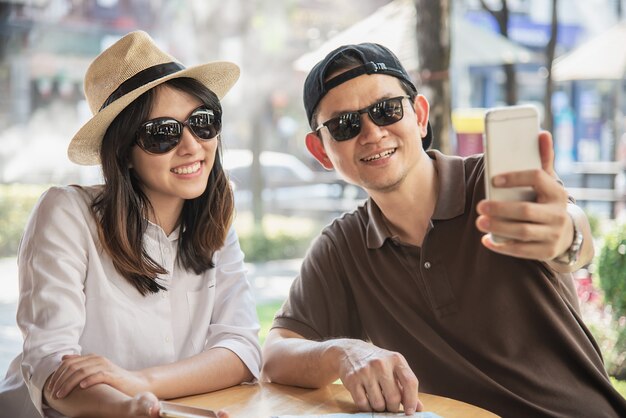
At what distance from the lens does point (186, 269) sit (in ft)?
8.27

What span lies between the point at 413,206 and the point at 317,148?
403mm

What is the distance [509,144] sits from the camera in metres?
1.68

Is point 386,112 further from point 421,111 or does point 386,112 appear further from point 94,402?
point 94,402

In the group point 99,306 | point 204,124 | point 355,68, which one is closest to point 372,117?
point 355,68

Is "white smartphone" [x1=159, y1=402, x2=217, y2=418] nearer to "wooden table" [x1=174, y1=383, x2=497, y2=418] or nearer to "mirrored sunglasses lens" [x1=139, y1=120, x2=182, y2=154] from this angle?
"wooden table" [x1=174, y1=383, x2=497, y2=418]

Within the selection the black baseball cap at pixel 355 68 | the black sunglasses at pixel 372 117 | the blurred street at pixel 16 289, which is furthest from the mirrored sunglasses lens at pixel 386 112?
the blurred street at pixel 16 289

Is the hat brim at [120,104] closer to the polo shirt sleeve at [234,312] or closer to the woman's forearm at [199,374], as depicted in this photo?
the polo shirt sleeve at [234,312]

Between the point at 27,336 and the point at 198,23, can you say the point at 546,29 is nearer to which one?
the point at 198,23

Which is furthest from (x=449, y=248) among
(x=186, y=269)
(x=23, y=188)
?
(x=23, y=188)

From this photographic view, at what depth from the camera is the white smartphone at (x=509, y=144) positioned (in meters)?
1.67

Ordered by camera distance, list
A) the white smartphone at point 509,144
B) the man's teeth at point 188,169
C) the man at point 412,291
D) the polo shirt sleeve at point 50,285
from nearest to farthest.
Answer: the white smartphone at point 509,144
the polo shirt sleeve at point 50,285
the man at point 412,291
the man's teeth at point 188,169

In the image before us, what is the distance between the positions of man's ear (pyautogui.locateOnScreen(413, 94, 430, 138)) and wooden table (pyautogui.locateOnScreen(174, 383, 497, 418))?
0.92m

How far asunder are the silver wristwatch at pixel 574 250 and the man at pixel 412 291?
0.11 metres

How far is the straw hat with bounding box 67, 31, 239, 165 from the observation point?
7.93 feet
